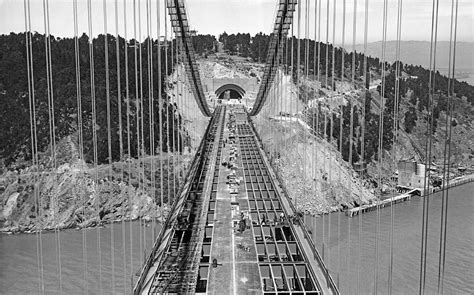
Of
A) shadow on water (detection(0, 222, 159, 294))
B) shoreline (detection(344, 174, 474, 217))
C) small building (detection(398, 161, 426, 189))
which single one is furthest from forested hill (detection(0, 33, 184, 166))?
small building (detection(398, 161, 426, 189))

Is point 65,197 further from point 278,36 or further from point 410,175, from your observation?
point 410,175

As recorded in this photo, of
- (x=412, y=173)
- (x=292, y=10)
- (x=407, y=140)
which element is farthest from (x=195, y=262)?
(x=407, y=140)

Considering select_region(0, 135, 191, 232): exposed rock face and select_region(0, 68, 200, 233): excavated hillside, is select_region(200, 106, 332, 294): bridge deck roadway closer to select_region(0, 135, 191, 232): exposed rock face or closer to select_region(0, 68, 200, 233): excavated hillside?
select_region(0, 68, 200, 233): excavated hillside

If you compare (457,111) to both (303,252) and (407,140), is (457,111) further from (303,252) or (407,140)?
(303,252)

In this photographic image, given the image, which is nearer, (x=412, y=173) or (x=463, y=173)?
(x=412, y=173)

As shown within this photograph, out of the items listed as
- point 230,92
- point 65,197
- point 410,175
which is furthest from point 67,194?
point 230,92

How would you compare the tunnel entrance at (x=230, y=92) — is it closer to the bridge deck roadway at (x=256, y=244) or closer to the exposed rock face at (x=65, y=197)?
the exposed rock face at (x=65, y=197)
